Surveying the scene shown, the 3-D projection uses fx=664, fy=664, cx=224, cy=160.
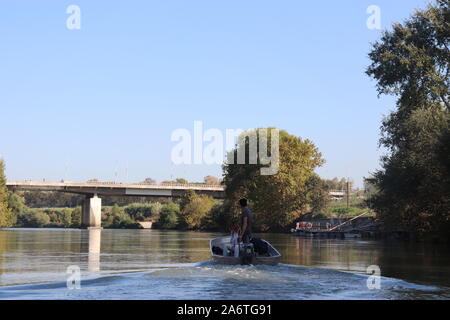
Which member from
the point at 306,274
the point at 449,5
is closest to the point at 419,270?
the point at 306,274

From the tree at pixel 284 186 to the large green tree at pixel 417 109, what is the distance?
41.5m

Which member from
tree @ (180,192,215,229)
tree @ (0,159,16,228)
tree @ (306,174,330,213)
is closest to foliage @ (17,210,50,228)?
tree @ (180,192,215,229)

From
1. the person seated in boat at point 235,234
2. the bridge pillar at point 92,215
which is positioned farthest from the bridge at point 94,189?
the person seated in boat at point 235,234

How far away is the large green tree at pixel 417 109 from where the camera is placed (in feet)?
164

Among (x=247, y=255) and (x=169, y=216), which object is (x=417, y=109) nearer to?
(x=247, y=255)

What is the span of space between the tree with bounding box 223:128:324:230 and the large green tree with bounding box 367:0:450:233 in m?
41.5

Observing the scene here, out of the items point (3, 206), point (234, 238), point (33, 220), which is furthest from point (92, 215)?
point (234, 238)

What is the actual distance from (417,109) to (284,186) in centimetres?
4562

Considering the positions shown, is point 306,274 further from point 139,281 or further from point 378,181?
point 378,181

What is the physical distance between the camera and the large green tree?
50.1 meters

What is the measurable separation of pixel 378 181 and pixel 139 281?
41629mm

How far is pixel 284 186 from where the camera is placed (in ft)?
325

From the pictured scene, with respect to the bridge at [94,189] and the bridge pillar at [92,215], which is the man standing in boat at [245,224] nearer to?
the bridge at [94,189]
